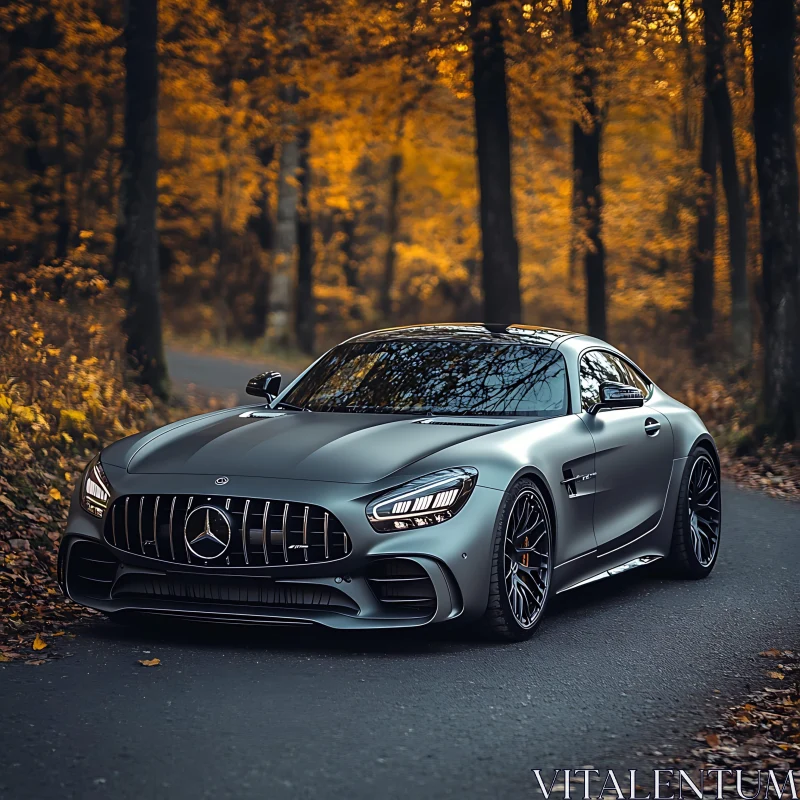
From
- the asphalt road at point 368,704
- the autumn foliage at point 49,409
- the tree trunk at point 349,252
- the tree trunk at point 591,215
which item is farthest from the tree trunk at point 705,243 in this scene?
the asphalt road at point 368,704

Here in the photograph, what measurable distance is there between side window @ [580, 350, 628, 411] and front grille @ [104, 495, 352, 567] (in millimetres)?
2295

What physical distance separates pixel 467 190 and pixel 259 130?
17.4 m

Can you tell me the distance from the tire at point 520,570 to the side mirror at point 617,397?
1012 millimetres

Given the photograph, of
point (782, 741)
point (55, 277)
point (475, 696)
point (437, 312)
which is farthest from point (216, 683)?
point (437, 312)

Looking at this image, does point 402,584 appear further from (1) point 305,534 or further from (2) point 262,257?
(2) point 262,257

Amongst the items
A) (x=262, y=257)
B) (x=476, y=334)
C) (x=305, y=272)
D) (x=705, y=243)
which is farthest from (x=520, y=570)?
(x=262, y=257)

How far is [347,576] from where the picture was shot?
6.44 metres

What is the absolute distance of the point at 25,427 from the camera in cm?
1146

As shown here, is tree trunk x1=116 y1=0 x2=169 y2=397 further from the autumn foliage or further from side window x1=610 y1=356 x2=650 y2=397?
side window x1=610 y1=356 x2=650 y2=397

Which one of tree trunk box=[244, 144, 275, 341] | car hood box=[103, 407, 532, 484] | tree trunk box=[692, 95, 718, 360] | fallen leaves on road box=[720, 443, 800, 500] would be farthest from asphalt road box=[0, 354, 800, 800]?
tree trunk box=[244, 144, 275, 341]

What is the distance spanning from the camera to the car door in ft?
26.3

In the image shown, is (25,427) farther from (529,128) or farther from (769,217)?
(529,128)

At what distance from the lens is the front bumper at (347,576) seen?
642cm

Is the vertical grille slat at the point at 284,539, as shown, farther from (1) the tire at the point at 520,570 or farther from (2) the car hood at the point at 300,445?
(1) the tire at the point at 520,570
